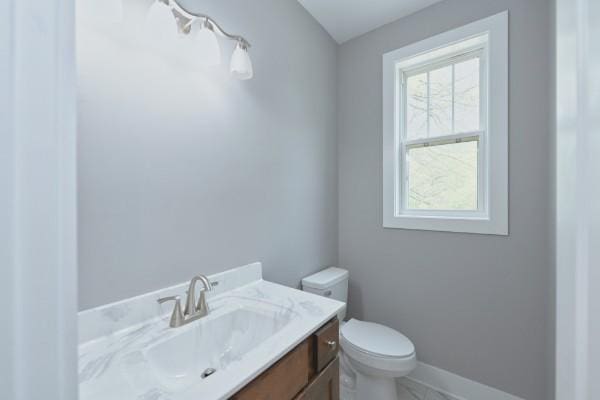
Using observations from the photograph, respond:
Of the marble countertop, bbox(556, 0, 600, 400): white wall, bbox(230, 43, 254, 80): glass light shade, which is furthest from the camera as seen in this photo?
bbox(230, 43, 254, 80): glass light shade

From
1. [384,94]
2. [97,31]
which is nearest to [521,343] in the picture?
[384,94]

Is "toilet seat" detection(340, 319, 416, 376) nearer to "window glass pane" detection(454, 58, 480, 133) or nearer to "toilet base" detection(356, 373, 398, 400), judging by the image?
"toilet base" detection(356, 373, 398, 400)

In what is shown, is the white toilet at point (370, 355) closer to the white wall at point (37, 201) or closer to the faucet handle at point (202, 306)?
the faucet handle at point (202, 306)

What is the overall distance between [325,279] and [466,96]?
4.97 feet

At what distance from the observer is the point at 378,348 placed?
4.43ft

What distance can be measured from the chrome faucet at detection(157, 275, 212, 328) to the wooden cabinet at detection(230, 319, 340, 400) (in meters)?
0.36

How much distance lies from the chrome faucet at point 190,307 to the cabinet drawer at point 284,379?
1.16 feet

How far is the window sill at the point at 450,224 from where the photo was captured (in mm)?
1452

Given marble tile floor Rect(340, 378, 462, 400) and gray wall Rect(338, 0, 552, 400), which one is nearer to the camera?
gray wall Rect(338, 0, 552, 400)

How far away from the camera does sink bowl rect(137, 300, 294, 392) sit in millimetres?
791

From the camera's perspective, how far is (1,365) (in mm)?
242

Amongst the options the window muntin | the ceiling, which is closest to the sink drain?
the window muntin

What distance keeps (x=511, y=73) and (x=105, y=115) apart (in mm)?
1976

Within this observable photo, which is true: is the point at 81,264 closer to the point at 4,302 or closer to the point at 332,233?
the point at 4,302
